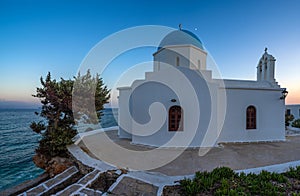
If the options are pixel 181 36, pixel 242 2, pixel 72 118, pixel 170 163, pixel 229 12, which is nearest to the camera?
pixel 170 163

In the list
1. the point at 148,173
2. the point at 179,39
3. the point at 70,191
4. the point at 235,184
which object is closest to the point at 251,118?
the point at 179,39

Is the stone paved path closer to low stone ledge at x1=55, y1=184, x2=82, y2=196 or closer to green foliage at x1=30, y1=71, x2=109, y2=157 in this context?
low stone ledge at x1=55, y1=184, x2=82, y2=196

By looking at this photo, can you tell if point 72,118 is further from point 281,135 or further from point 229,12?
point 281,135

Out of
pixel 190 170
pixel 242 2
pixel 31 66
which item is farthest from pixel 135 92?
pixel 242 2

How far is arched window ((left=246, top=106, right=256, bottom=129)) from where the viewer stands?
455 inches

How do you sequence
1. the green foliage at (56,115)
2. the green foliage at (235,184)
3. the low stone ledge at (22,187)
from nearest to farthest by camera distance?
the green foliage at (235,184), the low stone ledge at (22,187), the green foliage at (56,115)

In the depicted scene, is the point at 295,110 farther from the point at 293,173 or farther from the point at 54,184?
the point at 54,184

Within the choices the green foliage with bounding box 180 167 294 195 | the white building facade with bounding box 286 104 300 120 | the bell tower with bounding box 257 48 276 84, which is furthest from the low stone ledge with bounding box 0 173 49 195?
the white building facade with bounding box 286 104 300 120

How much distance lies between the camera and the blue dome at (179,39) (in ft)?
38.2

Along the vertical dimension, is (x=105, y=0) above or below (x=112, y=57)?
above

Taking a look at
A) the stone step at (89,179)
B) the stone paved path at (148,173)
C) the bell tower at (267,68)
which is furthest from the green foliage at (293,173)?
the bell tower at (267,68)

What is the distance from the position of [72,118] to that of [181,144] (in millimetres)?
6348

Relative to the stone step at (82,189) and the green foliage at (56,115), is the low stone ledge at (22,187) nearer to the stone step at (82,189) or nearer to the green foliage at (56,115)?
the green foliage at (56,115)

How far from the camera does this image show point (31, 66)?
39.4ft
